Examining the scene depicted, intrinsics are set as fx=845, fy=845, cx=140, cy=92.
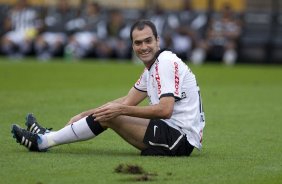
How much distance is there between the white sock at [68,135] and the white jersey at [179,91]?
0.79 metres

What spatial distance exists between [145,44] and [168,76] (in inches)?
17.2

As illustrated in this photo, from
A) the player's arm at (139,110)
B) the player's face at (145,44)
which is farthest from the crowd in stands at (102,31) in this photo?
the player's arm at (139,110)

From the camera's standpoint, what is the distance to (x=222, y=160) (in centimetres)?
904

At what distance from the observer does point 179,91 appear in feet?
29.2

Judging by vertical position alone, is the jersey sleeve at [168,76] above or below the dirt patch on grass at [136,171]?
above

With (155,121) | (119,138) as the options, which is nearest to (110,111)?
(155,121)

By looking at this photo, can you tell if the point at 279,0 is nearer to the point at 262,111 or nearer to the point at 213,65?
the point at 213,65

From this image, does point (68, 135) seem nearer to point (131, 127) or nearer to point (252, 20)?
point (131, 127)

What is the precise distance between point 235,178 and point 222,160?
1.18m

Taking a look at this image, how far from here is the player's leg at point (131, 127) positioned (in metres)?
8.95

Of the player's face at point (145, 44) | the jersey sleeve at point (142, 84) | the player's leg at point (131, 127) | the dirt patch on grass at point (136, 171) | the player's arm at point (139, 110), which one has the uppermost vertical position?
the player's face at point (145, 44)

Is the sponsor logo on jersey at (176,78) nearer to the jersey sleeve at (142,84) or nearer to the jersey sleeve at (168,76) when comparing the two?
the jersey sleeve at (168,76)

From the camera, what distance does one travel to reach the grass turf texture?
798 cm

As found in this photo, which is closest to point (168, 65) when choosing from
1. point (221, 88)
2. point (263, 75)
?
point (221, 88)
